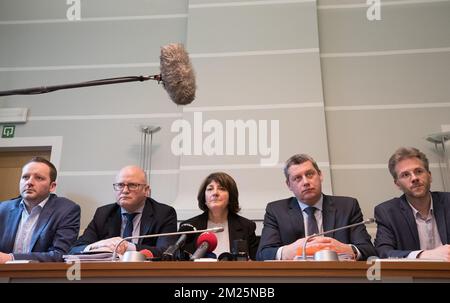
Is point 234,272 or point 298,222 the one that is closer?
point 234,272

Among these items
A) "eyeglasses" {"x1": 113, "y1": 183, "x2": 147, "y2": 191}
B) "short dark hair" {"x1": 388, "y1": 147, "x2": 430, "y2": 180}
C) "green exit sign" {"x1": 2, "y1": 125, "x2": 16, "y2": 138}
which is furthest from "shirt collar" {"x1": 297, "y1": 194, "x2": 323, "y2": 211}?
"green exit sign" {"x1": 2, "y1": 125, "x2": 16, "y2": 138}

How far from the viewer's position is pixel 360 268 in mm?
1348

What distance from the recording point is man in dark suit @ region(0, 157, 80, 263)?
8.63 feet

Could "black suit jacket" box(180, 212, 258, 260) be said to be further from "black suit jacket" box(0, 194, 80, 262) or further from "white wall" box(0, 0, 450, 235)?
"white wall" box(0, 0, 450, 235)

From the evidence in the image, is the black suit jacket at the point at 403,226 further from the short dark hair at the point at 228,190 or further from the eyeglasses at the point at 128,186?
the eyeglasses at the point at 128,186

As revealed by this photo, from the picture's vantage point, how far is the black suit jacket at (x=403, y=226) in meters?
2.37

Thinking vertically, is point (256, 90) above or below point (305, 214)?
above

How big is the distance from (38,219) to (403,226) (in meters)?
2.23

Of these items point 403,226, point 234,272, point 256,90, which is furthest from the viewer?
point 256,90

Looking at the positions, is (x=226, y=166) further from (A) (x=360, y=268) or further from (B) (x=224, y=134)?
(A) (x=360, y=268)

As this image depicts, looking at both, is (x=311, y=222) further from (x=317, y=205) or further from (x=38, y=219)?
(x=38, y=219)

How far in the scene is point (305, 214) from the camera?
2572mm

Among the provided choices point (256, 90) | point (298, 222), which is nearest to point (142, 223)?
point (298, 222)
